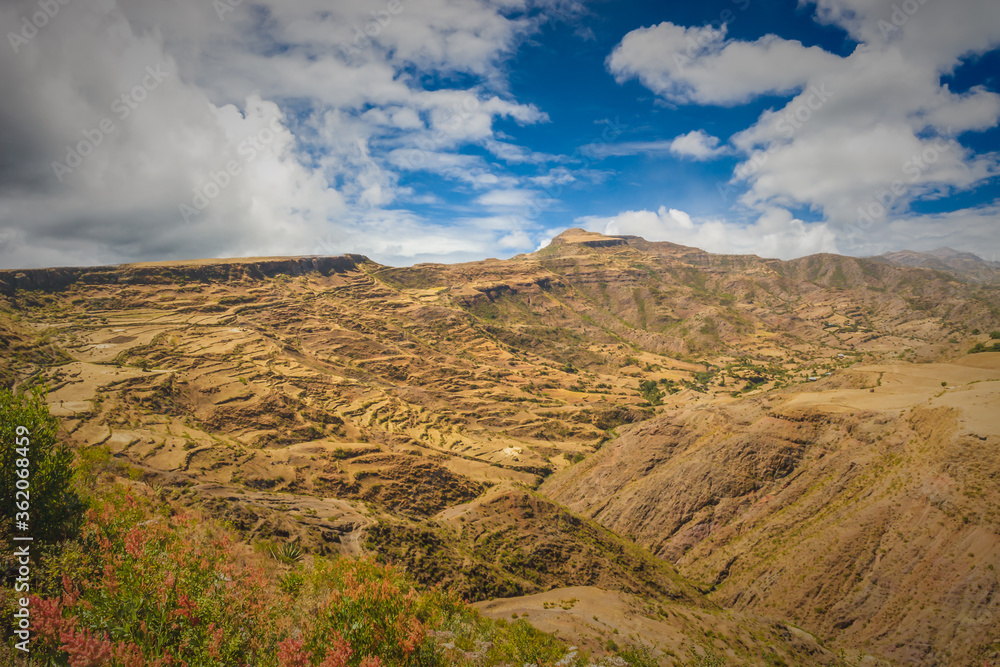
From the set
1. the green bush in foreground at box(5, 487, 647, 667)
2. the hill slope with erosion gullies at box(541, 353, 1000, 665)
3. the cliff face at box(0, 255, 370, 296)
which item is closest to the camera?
the green bush in foreground at box(5, 487, 647, 667)

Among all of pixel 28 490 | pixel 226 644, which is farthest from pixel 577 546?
pixel 28 490

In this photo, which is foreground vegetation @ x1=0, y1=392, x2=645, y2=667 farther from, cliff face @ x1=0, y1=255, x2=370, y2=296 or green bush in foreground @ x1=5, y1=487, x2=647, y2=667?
cliff face @ x1=0, y1=255, x2=370, y2=296

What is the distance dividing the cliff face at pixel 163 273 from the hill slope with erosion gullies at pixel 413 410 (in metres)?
0.71

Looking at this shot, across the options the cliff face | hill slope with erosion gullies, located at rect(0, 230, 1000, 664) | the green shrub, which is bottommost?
hill slope with erosion gullies, located at rect(0, 230, 1000, 664)

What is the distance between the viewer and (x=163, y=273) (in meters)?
145

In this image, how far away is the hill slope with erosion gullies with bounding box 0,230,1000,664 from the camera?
1484 inches

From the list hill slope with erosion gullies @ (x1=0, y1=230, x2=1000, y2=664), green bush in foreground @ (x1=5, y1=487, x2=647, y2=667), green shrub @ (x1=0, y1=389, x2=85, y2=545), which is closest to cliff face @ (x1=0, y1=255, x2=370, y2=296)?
hill slope with erosion gullies @ (x1=0, y1=230, x2=1000, y2=664)

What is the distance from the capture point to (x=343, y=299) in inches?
7047

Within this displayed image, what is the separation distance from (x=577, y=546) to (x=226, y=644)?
1433 inches

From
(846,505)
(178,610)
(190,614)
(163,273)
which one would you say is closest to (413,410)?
(846,505)

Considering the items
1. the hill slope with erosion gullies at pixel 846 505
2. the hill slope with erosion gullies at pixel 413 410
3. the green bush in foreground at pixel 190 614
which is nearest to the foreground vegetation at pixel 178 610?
the green bush in foreground at pixel 190 614

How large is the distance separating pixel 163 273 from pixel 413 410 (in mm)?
114457

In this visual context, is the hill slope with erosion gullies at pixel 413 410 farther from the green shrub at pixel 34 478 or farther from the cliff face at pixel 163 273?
the green shrub at pixel 34 478

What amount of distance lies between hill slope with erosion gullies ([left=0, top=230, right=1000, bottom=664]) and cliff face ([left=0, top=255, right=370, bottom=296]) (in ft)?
2.33
